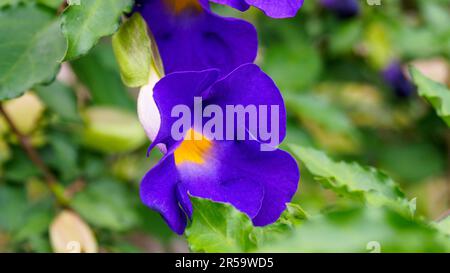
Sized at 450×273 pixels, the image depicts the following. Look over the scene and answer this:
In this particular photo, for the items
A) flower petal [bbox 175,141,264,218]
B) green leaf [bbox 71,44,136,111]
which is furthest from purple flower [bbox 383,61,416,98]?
flower petal [bbox 175,141,264,218]

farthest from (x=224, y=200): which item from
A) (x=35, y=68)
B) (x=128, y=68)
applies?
(x=35, y=68)

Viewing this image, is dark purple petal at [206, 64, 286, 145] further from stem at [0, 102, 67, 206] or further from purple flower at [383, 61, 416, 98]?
purple flower at [383, 61, 416, 98]

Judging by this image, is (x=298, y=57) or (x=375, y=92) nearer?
(x=298, y=57)

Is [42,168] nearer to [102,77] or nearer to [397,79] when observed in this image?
[102,77]

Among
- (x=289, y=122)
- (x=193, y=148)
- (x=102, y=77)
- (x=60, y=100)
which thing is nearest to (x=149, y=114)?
(x=193, y=148)

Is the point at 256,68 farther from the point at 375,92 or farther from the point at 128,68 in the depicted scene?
the point at 375,92
